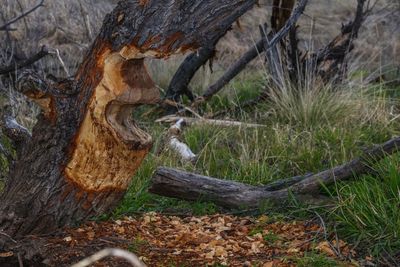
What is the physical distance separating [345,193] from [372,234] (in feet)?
1.22

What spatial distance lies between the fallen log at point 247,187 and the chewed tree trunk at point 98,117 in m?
0.37

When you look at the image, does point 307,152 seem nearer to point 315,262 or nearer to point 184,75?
point 315,262

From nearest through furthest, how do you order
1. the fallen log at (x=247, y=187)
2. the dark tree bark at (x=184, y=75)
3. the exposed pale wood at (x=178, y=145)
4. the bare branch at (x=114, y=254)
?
the bare branch at (x=114, y=254) → the fallen log at (x=247, y=187) → the exposed pale wood at (x=178, y=145) → the dark tree bark at (x=184, y=75)

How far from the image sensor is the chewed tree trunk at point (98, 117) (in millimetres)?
3824

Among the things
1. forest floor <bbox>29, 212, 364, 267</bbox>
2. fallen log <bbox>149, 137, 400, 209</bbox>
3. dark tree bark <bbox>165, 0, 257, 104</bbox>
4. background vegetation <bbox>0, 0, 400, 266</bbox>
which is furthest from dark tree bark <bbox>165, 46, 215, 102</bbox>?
forest floor <bbox>29, 212, 364, 267</bbox>

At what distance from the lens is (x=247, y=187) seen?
4.69m

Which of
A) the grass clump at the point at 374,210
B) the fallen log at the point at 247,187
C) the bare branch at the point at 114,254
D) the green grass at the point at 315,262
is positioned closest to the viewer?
the bare branch at the point at 114,254

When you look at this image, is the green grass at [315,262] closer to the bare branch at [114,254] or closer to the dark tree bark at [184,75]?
the bare branch at [114,254]

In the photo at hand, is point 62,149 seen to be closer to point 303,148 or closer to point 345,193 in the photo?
point 345,193

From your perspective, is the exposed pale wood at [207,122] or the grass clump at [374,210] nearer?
the grass clump at [374,210]

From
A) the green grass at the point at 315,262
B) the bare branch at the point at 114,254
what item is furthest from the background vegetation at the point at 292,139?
the bare branch at the point at 114,254

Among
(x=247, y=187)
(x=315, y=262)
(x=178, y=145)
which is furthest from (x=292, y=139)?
(x=315, y=262)

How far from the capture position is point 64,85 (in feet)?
13.3

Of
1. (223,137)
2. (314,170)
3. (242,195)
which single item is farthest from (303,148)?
(242,195)
